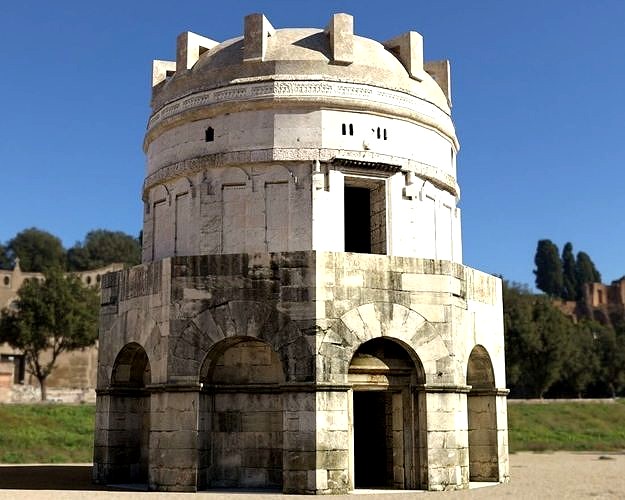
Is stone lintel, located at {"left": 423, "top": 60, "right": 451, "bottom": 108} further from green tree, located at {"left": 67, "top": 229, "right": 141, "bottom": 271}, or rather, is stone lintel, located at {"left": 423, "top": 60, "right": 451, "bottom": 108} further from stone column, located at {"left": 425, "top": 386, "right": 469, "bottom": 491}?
green tree, located at {"left": 67, "top": 229, "right": 141, "bottom": 271}

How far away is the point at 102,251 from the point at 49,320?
58.1 metres

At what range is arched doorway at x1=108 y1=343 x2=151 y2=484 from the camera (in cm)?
1909

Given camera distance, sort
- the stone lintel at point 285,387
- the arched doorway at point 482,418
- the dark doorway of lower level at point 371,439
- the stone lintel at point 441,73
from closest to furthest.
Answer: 1. the stone lintel at point 285,387
2. the dark doorway of lower level at point 371,439
3. the arched doorway at point 482,418
4. the stone lintel at point 441,73

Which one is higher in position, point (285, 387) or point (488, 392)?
point (285, 387)

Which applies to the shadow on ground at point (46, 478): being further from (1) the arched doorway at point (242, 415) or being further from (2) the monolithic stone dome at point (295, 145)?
(2) the monolithic stone dome at point (295, 145)

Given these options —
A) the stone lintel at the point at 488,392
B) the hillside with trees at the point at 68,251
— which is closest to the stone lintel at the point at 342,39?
the stone lintel at the point at 488,392

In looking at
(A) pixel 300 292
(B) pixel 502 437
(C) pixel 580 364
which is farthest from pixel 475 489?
(C) pixel 580 364

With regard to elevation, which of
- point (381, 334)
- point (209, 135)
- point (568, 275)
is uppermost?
point (568, 275)

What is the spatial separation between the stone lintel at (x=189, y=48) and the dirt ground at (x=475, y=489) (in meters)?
10.5

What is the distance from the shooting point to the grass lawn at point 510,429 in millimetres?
31109

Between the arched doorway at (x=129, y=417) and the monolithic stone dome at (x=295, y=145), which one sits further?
the arched doorway at (x=129, y=417)

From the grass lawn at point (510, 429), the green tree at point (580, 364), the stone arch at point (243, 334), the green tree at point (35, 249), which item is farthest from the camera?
the green tree at point (35, 249)

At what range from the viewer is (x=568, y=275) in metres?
128

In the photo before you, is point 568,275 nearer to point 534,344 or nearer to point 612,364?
point 612,364
